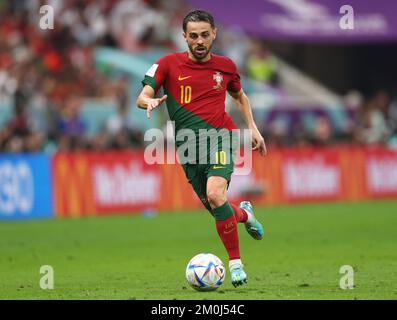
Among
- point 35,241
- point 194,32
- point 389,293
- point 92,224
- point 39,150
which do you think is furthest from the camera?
point 39,150

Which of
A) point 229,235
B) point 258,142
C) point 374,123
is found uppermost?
point 374,123

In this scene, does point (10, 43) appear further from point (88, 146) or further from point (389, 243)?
point (389, 243)

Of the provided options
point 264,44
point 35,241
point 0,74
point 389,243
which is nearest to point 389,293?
point 389,243

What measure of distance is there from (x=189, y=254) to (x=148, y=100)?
4638mm

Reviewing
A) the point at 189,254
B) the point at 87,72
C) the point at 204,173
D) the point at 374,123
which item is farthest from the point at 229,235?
the point at 374,123

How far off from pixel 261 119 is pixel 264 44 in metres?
4.77

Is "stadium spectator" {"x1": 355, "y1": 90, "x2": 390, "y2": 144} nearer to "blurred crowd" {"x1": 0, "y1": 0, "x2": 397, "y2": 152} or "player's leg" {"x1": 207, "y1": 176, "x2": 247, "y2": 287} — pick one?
"blurred crowd" {"x1": 0, "y1": 0, "x2": 397, "y2": 152}

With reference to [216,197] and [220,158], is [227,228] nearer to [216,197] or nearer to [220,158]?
[216,197]

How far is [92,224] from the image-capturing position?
19.9 meters

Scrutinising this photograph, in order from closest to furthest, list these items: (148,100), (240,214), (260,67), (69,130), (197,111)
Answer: (148,100) < (197,111) < (240,214) < (69,130) < (260,67)

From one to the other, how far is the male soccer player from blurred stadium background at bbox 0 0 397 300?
36.2 ft

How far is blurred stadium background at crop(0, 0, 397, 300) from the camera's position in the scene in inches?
862

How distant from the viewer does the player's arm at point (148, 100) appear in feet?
31.7

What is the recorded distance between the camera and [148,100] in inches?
390
